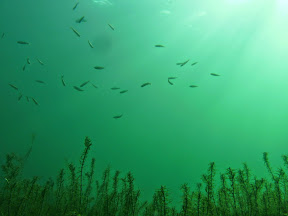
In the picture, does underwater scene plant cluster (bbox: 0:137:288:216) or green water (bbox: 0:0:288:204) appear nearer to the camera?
underwater scene plant cluster (bbox: 0:137:288:216)

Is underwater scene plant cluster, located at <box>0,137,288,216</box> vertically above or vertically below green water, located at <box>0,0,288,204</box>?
below

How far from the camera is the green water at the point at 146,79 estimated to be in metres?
36.4

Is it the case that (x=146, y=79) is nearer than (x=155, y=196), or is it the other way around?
(x=155, y=196)

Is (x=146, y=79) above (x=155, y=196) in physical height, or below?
above

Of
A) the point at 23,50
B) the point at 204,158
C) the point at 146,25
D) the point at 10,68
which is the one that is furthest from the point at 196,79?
the point at 204,158

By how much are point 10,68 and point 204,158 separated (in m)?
118

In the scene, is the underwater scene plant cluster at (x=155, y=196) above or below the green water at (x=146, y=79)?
below

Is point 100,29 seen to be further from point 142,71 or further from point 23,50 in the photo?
point 23,50

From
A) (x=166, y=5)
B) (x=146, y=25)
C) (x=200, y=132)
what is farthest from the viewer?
(x=200, y=132)

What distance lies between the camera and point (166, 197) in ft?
12.7

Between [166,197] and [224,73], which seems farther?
[224,73]

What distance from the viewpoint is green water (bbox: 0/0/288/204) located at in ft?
120

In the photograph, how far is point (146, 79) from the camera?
5753 cm

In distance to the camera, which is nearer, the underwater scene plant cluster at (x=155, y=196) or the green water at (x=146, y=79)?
the underwater scene plant cluster at (x=155, y=196)
